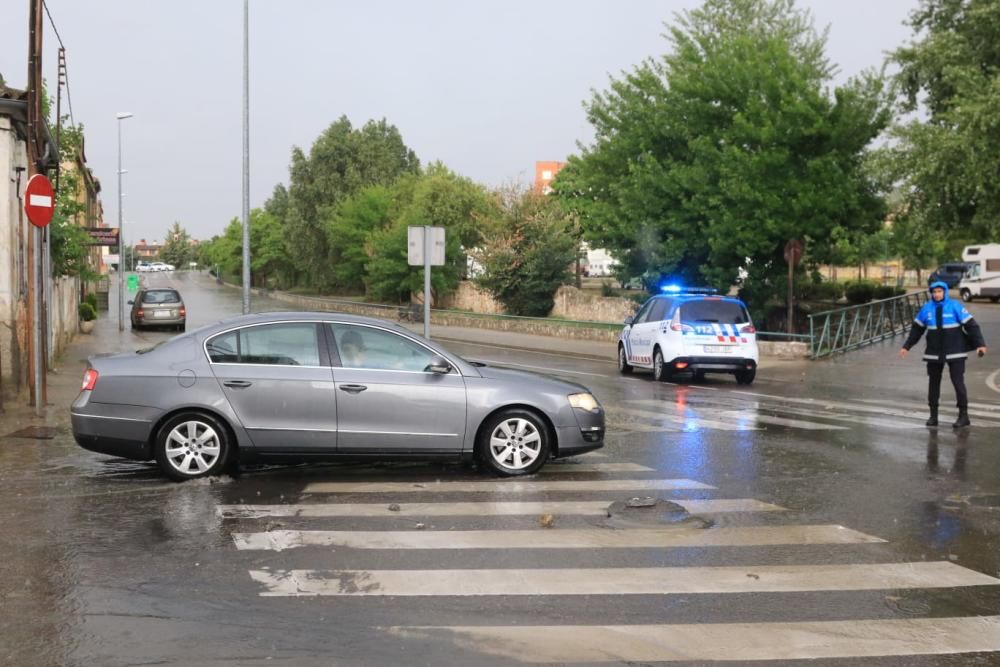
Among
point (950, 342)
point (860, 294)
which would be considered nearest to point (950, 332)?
point (950, 342)

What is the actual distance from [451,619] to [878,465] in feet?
20.0

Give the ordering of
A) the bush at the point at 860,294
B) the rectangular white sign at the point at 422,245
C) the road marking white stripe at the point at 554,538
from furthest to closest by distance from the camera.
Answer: the bush at the point at 860,294 → the rectangular white sign at the point at 422,245 → the road marking white stripe at the point at 554,538

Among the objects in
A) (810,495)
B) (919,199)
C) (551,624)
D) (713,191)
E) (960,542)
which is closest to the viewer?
(551,624)

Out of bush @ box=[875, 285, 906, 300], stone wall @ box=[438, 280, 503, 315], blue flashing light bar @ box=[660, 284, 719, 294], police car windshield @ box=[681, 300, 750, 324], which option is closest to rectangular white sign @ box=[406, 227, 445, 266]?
police car windshield @ box=[681, 300, 750, 324]

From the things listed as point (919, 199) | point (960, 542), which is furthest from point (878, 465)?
point (919, 199)

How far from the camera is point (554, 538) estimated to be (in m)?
6.78

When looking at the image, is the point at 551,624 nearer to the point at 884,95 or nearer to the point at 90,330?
the point at 884,95

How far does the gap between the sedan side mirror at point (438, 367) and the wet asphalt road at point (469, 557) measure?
96cm

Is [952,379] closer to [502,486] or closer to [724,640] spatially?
[502,486]

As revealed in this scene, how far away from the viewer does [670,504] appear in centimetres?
782

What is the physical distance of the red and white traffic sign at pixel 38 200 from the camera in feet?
42.2

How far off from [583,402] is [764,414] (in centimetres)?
567

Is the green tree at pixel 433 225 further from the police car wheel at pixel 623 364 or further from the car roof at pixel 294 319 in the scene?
the car roof at pixel 294 319

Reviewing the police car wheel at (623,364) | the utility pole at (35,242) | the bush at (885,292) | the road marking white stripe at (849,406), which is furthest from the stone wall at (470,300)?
the utility pole at (35,242)
